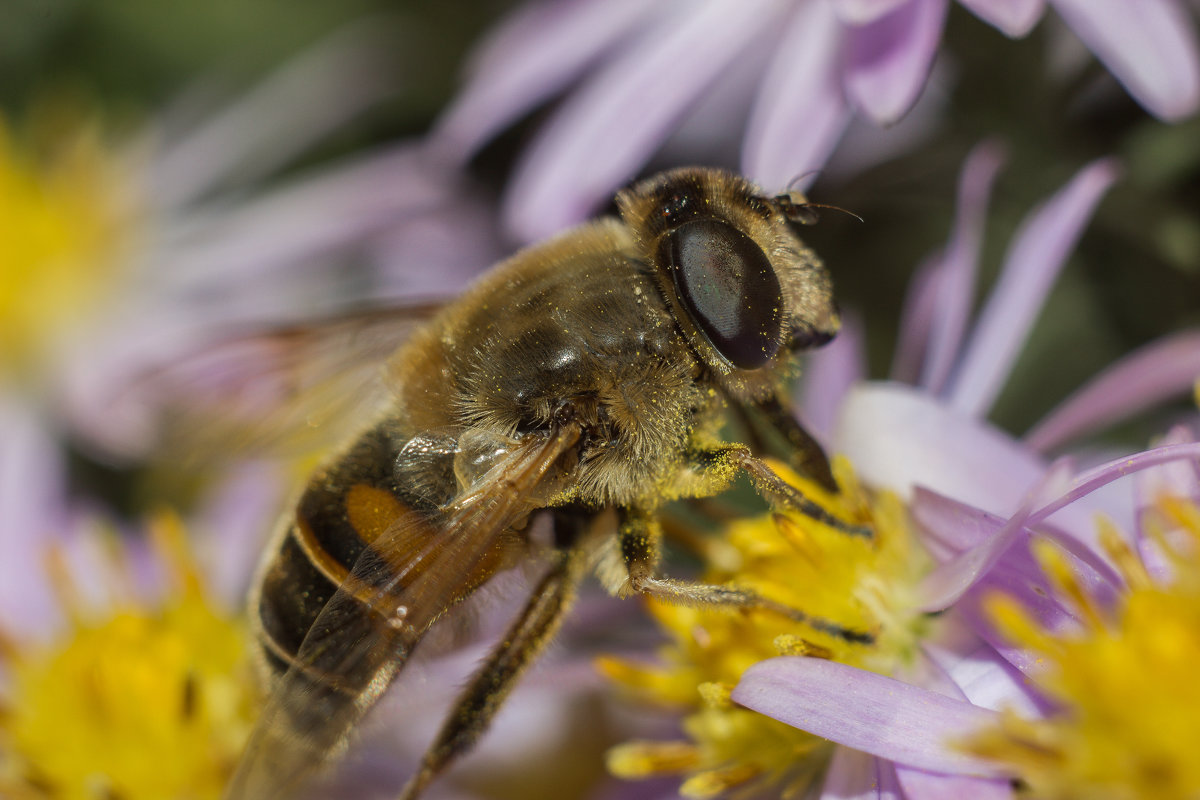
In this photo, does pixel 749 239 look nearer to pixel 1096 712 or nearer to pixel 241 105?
pixel 1096 712

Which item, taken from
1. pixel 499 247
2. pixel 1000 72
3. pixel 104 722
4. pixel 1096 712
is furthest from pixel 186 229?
pixel 1096 712

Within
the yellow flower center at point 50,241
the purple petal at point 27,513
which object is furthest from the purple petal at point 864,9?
the yellow flower center at point 50,241

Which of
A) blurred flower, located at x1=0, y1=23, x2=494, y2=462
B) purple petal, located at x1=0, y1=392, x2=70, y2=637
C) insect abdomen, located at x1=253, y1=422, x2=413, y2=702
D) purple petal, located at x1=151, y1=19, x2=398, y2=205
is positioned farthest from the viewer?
purple petal, located at x1=151, y1=19, x2=398, y2=205

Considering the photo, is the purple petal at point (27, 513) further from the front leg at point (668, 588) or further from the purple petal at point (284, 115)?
the front leg at point (668, 588)

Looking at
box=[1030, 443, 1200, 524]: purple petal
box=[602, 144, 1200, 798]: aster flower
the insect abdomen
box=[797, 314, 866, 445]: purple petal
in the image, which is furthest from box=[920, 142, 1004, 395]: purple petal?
the insect abdomen

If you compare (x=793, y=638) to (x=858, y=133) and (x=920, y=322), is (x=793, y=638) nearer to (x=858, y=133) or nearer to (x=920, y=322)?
(x=920, y=322)

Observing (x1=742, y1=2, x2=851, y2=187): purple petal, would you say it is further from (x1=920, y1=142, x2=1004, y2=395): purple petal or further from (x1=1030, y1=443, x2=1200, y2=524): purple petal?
(x1=1030, y1=443, x2=1200, y2=524): purple petal

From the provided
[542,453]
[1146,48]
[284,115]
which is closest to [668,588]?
[542,453]
